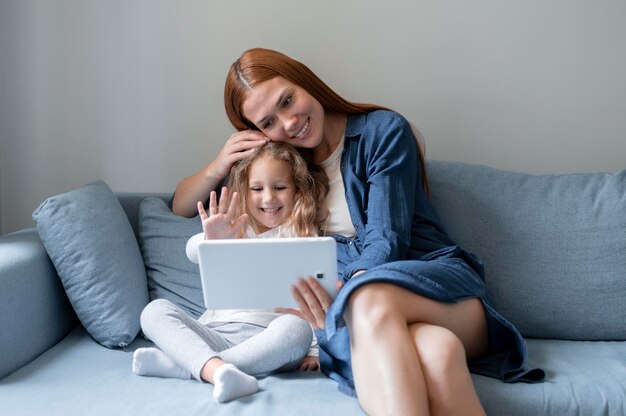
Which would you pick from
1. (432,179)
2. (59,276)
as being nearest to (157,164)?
(59,276)

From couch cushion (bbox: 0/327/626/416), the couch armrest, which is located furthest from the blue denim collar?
the couch armrest

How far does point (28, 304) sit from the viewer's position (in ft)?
5.90

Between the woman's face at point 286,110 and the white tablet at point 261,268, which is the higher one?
the woman's face at point 286,110

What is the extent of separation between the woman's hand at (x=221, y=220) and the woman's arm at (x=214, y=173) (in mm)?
275

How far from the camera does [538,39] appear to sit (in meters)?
2.37

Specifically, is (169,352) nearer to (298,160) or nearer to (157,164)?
(298,160)

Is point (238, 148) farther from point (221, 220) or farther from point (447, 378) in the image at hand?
point (447, 378)

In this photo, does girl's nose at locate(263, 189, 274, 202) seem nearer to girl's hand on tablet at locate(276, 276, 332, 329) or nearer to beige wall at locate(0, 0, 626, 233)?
girl's hand on tablet at locate(276, 276, 332, 329)

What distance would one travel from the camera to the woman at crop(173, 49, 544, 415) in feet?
4.61

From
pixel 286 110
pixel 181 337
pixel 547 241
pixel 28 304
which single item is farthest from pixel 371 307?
pixel 28 304

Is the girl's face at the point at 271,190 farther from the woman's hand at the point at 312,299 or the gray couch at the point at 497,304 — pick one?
the woman's hand at the point at 312,299

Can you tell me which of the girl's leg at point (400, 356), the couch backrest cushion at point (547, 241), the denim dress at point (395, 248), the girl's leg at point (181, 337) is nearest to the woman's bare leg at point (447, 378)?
the girl's leg at point (400, 356)

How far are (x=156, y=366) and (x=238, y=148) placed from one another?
0.62 meters

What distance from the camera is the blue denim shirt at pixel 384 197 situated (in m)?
1.77
